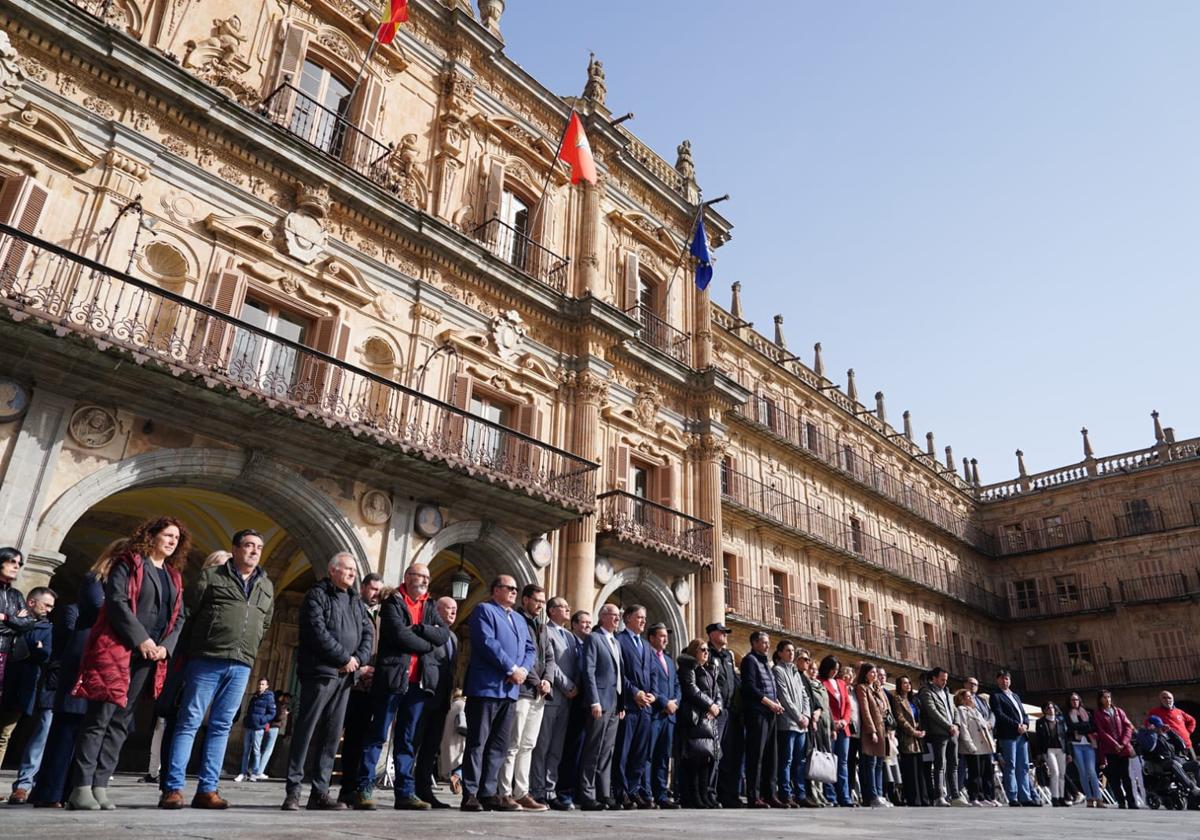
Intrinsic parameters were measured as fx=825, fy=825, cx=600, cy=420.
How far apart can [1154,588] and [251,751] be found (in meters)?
31.5

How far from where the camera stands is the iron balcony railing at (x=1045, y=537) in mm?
32750

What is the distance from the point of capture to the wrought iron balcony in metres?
12.0

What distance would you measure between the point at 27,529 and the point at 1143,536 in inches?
1373

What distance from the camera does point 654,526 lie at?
1550cm

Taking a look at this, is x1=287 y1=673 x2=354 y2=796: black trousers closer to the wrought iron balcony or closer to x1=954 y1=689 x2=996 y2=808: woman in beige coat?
x1=954 y1=689 x2=996 y2=808: woman in beige coat

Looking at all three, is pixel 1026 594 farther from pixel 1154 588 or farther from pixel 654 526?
pixel 654 526

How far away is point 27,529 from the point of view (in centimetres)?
811

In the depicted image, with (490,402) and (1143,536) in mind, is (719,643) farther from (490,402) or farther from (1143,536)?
(1143,536)

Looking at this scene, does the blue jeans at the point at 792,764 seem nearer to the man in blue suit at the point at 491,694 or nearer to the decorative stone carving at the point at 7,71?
the man in blue suit at the point at 491,694

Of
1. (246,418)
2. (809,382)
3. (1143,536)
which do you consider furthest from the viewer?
(1143,536)

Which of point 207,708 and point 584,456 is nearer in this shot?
point 207,708

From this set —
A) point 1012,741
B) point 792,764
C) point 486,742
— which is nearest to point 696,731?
point 792,764

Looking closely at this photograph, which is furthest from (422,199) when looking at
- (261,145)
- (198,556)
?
(198,556)

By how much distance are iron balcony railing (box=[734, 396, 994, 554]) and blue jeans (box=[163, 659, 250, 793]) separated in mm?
17875
